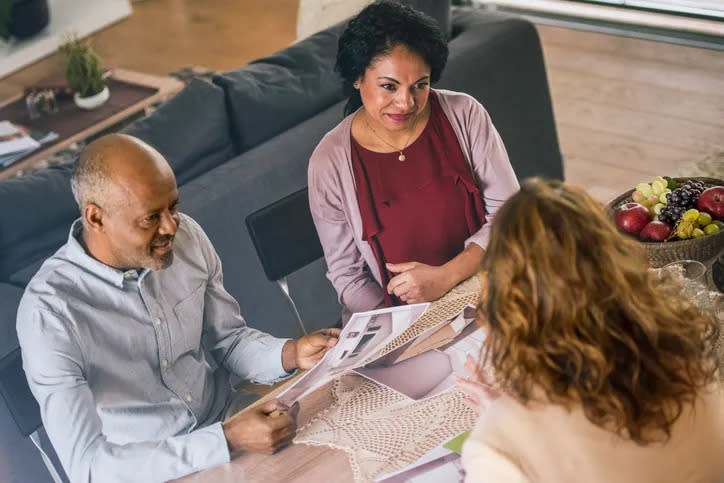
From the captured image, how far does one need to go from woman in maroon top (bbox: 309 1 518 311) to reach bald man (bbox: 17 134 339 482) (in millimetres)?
248

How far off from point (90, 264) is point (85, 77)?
2.56 m

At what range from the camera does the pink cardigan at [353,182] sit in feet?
7.02

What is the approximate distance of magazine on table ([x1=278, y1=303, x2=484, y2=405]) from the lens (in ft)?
5.93

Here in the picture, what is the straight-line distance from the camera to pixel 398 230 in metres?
2.15

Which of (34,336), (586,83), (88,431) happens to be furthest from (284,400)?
(586,83)

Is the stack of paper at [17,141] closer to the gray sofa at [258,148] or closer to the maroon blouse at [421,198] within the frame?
the gray sofa at [258,148]

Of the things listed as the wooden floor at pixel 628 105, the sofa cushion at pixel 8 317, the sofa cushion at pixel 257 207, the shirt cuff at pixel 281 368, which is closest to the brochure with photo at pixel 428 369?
the shirt cuff at pixel 281 368

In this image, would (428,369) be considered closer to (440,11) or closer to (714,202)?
(714,202)

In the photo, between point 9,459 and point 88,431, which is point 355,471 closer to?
point 88,431

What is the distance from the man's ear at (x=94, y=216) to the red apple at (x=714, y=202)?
4.14 ft

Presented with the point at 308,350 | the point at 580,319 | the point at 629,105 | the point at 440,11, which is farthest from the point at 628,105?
the point at 580,319

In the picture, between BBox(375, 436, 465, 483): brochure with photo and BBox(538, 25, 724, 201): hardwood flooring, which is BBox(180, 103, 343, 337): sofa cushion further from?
BBox(538, 25, 724, 201): hardwood flooring

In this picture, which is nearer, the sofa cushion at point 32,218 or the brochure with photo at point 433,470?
the brochure with photo at point 433,470

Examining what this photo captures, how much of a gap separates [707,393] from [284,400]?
2.57 ft
